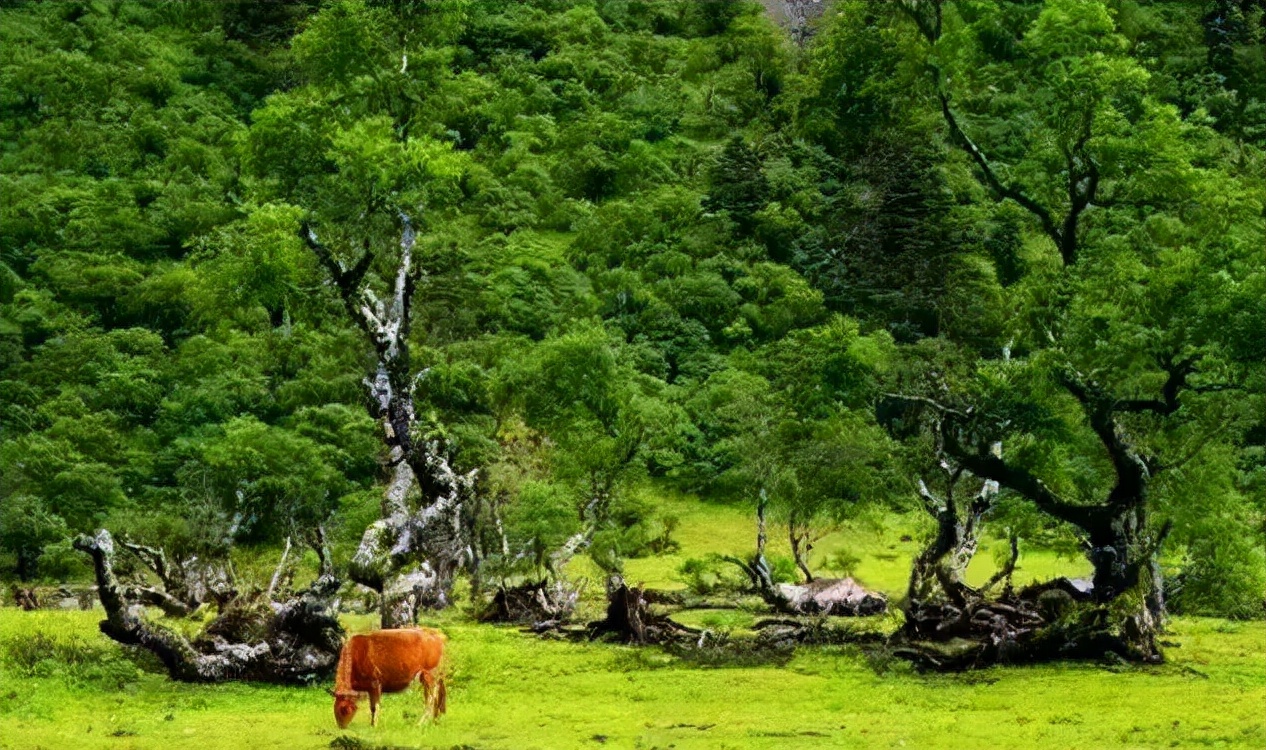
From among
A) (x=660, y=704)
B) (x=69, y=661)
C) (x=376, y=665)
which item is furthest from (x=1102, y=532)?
(x=69, y=661)

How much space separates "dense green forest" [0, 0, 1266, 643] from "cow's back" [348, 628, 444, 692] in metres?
5.81

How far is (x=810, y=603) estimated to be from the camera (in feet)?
73.6

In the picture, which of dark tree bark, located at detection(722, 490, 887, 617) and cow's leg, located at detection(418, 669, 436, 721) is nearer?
cow's leg, located at detection(418, 669, 436, 721)

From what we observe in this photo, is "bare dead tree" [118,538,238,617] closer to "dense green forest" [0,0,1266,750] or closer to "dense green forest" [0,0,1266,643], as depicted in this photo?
"dense green forest" [0,0,1266,750]

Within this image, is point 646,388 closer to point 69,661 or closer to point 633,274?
point 633,274

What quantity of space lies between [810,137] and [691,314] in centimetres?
1844

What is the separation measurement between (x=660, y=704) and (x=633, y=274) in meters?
41.7

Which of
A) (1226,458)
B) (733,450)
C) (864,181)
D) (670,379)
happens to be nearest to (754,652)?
(1226,458)

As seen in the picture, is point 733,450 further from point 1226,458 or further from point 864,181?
point 864,181

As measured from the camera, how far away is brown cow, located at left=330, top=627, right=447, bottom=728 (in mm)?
10141

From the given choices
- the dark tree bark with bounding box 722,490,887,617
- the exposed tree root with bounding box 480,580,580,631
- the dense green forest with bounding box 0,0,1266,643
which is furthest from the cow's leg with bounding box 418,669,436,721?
the dark tree bark with bounding box 722,490,887,617

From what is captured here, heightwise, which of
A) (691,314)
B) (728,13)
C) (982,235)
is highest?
(728,13)

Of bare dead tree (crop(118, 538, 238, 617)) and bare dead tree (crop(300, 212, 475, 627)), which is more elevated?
bare dead tree (crop(300, 212, 475, 627))

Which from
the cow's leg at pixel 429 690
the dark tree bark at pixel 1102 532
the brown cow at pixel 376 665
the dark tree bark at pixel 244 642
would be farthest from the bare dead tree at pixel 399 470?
the dark tree bark at pixel 1102 532
